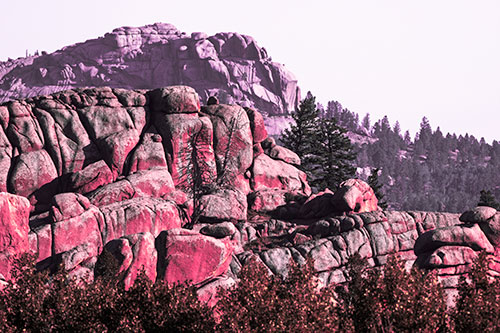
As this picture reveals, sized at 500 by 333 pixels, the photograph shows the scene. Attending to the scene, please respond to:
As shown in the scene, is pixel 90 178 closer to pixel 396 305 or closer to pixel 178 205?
pixel 178 205

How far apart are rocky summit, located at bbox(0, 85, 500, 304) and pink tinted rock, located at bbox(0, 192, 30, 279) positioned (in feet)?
0.31

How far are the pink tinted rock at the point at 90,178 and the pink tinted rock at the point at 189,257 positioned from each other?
1465cm

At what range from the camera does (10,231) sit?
49.3m

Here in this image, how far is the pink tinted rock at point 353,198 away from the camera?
64.9 m

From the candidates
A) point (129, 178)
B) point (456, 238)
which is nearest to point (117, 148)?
point (129, 178)

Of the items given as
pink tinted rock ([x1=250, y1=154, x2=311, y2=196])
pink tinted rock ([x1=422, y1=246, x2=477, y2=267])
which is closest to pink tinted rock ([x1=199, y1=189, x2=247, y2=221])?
pink tinted rock ([x1=250, y1=154, x2=311, y2=196])

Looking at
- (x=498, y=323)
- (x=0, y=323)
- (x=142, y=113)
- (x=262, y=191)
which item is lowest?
(x=0, y=323)

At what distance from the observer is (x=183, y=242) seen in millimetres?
52156

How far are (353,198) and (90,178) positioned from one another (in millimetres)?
30577

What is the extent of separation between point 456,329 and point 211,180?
138 ft

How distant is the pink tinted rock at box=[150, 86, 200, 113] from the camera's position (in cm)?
6969

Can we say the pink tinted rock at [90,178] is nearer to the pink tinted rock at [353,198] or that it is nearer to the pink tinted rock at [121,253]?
the pink tinted rock at [121,253]

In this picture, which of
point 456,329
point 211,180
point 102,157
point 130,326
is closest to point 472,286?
point 456,329

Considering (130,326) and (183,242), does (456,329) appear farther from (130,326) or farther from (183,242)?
(183,242)
